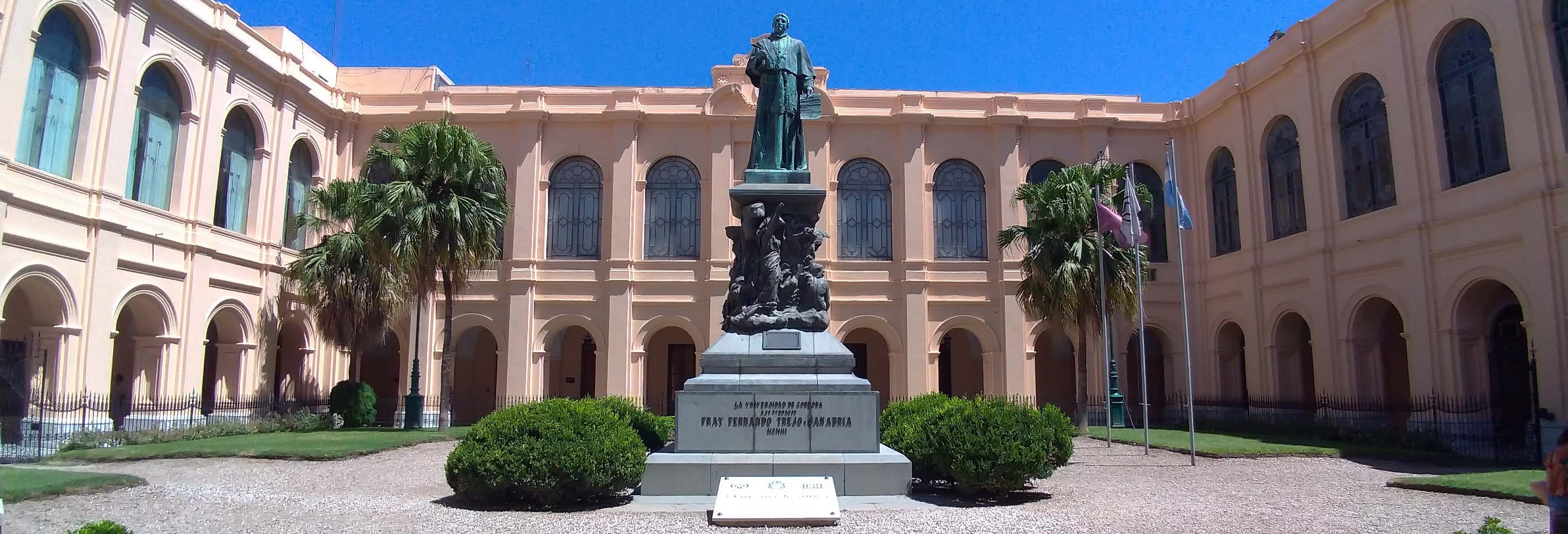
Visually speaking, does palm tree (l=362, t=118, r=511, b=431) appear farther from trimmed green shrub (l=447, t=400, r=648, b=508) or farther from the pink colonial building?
trimmed green shrub (l=447, t=400, r=648, b=508)

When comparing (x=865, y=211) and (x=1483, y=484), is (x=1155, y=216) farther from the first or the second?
(x=1483, y=484)

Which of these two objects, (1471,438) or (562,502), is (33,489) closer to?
(562,502)

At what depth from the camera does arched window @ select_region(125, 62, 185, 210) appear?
70.0 ft

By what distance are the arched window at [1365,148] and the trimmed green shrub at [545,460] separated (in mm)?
20073

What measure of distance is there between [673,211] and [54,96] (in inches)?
613

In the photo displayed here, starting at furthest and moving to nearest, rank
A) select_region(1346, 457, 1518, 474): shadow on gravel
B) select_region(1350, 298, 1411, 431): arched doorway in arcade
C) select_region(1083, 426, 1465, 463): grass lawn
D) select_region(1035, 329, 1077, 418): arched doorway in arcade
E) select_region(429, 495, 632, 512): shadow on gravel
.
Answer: select_region(1035, 329, 1077, 418): arched doorway in arcade → select_region(1350, 298, 1411, 431): arched doorway in arcade → select_region(1083, 426, 1465, 463): grass lawn → select_region(1346, 457, 1518, 474): shadow on gravel → select_region(429, 495, 632, 512): shadow on gravel

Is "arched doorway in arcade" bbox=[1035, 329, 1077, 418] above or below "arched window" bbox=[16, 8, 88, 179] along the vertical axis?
below

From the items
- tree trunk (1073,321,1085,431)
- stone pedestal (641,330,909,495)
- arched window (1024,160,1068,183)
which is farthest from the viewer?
arched window (1024,160,1068,183)

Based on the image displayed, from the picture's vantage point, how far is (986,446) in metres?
10.2

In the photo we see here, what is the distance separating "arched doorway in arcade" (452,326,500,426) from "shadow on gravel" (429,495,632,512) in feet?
74.6

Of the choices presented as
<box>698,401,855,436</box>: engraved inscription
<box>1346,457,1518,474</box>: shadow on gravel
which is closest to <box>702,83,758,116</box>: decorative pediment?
<box>1346,457,1518,474</box>: shadow on gravel

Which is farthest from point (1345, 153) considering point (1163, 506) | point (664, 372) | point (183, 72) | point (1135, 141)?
point (183, 72)

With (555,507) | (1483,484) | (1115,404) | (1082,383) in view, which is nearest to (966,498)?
(555,507)

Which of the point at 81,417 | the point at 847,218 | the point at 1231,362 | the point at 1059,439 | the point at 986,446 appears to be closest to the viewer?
the point at 986,446
